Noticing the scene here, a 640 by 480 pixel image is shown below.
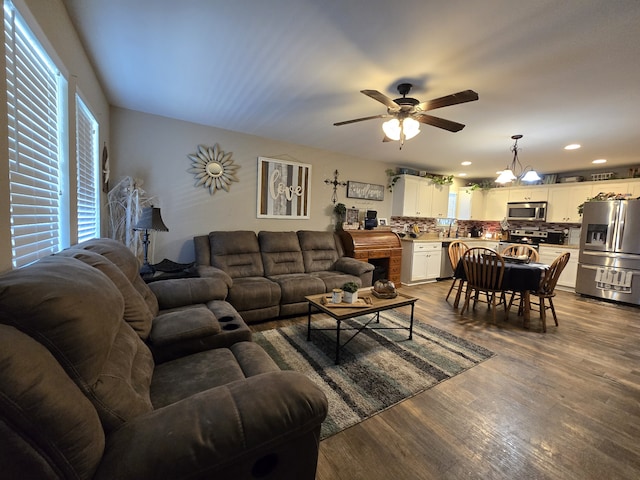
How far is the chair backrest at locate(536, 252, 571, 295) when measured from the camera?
3256 mm

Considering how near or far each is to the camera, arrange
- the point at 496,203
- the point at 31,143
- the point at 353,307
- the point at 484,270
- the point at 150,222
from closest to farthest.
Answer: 1. the point at 31,143
2. the point at 353,307
3. the point at 150,222
4. the point at 484,270
5. the point at 496,203

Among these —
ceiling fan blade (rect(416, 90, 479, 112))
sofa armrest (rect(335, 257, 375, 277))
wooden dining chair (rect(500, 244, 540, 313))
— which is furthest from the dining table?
ceiling fan blade (rect(416, 90, 479, 112))

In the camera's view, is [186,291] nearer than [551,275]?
Yes

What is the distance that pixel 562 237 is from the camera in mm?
5492

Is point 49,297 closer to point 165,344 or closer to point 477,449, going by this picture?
point 165,344

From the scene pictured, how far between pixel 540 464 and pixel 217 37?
3.13 metres

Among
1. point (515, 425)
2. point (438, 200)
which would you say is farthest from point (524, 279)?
point (438, 200)

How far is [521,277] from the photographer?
3293mm

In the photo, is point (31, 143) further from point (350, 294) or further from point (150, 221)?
point (350, 294)

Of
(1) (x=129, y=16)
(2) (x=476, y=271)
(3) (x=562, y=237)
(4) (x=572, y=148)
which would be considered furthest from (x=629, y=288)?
(1) (x=129, y=16)

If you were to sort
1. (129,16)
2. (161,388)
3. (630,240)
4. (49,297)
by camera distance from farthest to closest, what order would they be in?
(630,240) → (129,16) → (161,388) → (49,297)

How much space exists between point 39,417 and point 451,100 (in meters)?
2.57

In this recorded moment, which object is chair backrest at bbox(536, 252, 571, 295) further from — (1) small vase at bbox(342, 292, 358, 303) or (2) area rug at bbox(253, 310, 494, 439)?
(1) small vase at bbox(342, 292, 358, 303)

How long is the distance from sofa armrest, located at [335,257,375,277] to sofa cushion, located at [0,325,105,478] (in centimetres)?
332
